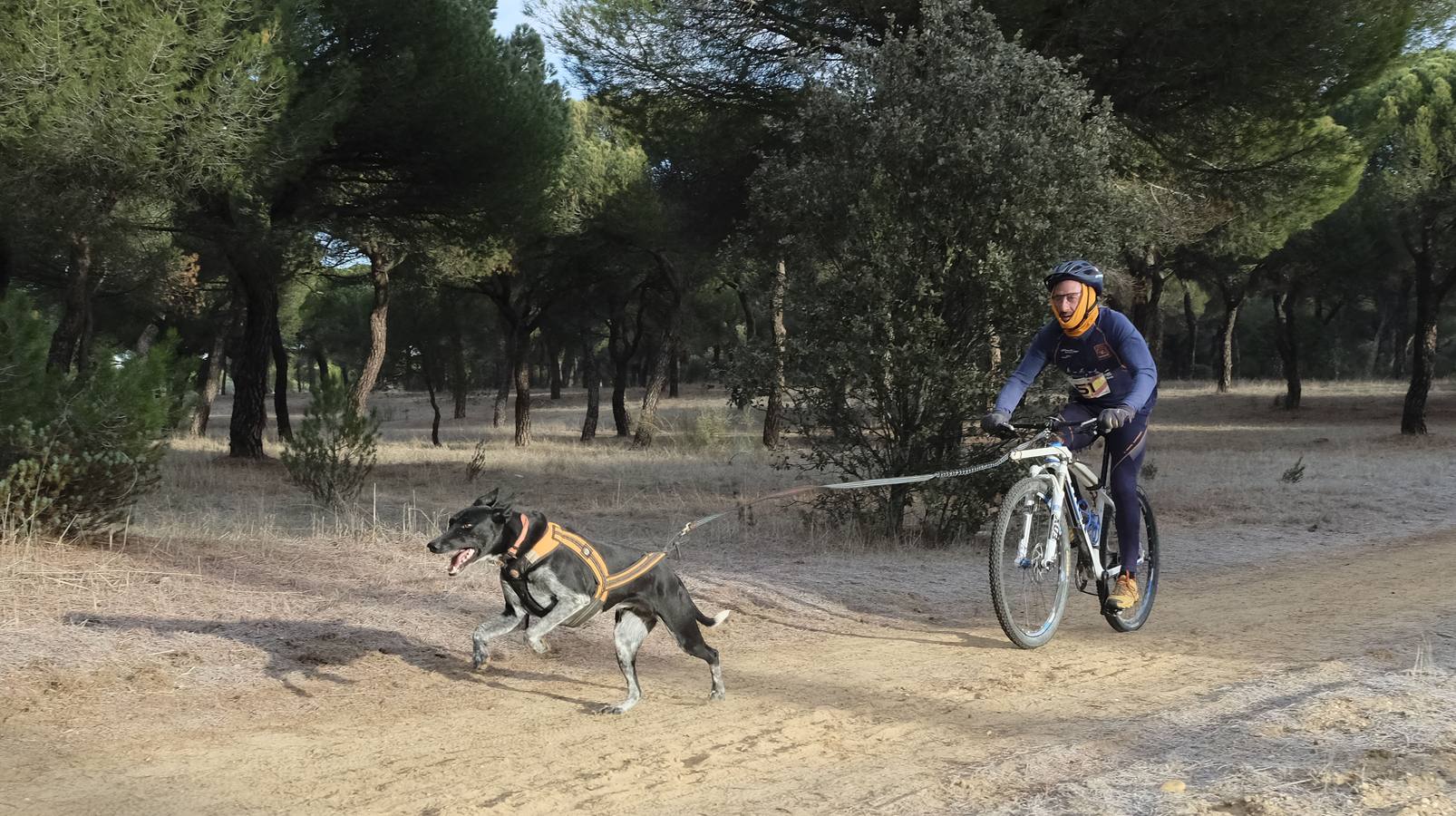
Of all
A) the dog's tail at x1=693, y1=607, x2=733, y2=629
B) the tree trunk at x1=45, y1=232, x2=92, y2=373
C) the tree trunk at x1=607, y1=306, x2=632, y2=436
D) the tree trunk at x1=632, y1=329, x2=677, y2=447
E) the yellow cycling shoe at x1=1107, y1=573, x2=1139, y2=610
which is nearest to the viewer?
the dog's tail at x1=693, y1=607, x2=733, y2=629

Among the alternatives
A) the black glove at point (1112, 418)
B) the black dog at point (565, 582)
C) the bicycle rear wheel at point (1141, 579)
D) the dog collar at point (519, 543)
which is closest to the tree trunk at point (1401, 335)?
the bicycle rear wheel at point (1141, 579)

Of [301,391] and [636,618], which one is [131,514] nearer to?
[636,618]

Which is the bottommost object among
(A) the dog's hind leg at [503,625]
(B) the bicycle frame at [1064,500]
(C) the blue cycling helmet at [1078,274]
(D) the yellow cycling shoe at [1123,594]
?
(A) the dog's hind leg at [503,625]

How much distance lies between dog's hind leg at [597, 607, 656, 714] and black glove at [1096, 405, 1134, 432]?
2.78 m

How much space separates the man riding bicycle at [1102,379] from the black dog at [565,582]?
2.16 m

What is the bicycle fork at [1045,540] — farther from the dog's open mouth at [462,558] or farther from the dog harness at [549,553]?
the dog's open mouth at [462,558]

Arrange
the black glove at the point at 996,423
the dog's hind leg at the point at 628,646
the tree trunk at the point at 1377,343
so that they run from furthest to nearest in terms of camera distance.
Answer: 1. the tree trunk at the point at 1377,343
2. the black glove at the point at 996,423
3. the dog's hind leg at the point at 628,646

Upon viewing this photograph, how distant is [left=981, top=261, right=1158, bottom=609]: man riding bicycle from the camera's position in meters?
6.39

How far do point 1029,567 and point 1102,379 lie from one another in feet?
4.16

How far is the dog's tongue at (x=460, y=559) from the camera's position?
4738mm

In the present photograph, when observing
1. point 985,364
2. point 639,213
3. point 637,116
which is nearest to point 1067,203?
point 985,364

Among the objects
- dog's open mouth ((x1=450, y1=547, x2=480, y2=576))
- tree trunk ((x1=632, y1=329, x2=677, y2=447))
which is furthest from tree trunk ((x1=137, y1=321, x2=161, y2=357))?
dog's open mouth ((x1=450, y1=547, x2=480, y2=576))

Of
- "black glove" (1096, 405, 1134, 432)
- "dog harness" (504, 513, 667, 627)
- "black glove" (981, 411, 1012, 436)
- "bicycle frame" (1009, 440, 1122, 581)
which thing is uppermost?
"black glove" (1096, 405, 1134, 432)

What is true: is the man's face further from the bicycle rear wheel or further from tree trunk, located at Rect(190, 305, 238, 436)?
tree trunk, located at Rect(190, 305, 238, 436)
